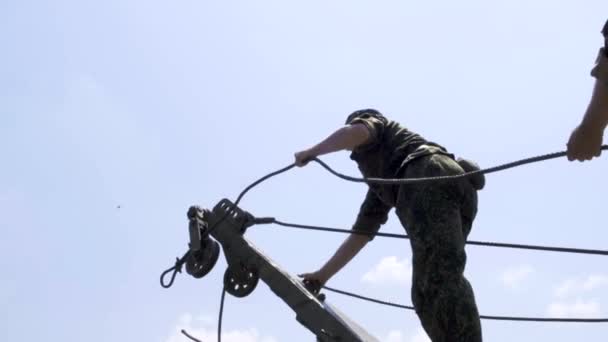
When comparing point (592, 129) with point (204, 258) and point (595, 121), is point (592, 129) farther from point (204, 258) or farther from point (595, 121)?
point (204, 258)

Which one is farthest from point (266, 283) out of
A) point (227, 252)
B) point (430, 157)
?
point (430, 157)

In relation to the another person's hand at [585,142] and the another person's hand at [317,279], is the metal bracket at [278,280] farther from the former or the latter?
the another person's hand at [585,142]

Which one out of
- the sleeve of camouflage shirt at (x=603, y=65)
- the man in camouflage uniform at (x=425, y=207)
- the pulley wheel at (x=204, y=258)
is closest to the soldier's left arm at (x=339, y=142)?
the man in camouflage uniform at (x=425, y=207)

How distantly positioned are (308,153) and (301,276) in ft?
3.95

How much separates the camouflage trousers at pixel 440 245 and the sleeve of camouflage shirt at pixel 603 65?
53.7 inches

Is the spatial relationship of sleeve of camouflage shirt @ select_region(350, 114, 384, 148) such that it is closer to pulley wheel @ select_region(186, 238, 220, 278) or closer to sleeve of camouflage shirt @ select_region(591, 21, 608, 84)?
pulley wheel @ select_region(186, 238, 220, 278)

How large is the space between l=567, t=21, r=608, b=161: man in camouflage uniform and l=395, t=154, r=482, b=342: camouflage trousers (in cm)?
113

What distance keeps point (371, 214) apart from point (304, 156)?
90cm

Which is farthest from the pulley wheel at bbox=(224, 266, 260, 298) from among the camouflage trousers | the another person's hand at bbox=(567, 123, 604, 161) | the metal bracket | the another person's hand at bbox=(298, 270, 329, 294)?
the another person's hand at bbox=(567, 123, 604, 161)

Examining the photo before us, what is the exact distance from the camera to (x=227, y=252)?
16.7 feet

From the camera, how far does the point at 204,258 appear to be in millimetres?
5211

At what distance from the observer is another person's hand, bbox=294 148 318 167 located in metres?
4.54

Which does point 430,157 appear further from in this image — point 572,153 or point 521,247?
point 572,153

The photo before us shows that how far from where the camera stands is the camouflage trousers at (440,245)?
3773 mm
